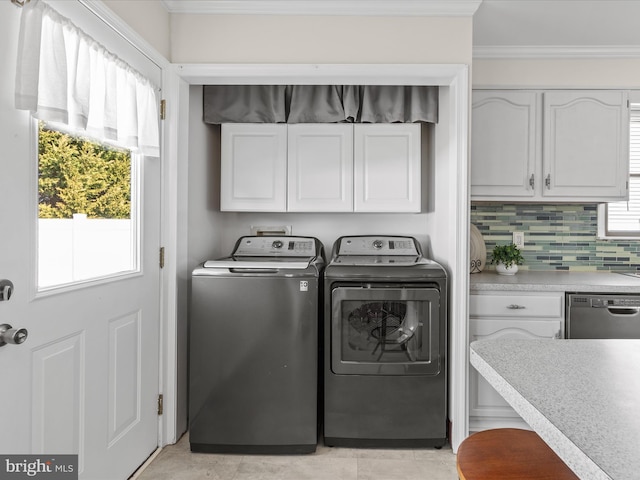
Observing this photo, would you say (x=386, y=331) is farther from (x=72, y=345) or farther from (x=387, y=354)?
(x=72, y=345)

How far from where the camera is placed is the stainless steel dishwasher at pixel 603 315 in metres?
2.31

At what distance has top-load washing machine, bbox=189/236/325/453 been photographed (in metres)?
2.18

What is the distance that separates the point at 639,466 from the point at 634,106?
10.1 ft

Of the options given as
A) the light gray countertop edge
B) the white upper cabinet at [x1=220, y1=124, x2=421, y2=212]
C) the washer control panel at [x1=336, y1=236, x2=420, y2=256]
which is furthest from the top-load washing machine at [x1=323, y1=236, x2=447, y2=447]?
the light gray countertop edge

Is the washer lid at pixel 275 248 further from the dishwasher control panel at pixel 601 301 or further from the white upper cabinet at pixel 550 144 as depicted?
the dishwasher control panel at pixel 601 301

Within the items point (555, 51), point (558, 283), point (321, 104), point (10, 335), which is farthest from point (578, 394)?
point (555, 51)

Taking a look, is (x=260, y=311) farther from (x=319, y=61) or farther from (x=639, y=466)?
(x=639, y=466)

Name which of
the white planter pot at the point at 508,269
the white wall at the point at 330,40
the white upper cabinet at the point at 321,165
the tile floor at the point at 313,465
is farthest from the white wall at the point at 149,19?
the white planter pot at the point at 508,269

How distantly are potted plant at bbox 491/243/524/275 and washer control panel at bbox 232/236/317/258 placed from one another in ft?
4.00

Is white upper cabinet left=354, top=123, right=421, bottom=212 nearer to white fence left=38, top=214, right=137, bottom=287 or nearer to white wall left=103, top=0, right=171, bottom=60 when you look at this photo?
white wall left=103, top=0, right=171, bottom=60

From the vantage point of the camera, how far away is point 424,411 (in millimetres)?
2229

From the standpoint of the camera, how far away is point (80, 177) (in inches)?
60.7

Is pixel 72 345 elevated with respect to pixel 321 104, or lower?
lower

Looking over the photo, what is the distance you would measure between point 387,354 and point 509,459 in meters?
1.24
